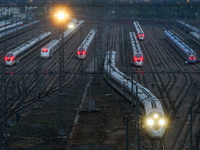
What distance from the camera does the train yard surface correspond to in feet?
78.1

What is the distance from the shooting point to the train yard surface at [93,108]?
23812mm

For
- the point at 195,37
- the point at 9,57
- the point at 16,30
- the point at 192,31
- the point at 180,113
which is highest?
the point at 16,30

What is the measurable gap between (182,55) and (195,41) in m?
15.0

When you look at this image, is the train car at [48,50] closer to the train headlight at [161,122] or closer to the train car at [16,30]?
the train car at [16,30]

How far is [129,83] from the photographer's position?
33.3 m

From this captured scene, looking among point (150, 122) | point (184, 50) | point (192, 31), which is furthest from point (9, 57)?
point (192, 31)

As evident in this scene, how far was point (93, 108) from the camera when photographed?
30.2 meters

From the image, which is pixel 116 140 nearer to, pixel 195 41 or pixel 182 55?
pixel 182 55

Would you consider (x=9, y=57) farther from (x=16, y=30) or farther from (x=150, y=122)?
(x=150, y=122)

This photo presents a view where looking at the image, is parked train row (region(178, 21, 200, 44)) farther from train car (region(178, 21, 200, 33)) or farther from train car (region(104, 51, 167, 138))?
train car (region(104, 51, 167, 138))

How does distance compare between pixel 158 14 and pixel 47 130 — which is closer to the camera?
pixel 47 130

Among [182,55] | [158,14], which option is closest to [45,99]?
[182,55]

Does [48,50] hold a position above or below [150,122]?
below

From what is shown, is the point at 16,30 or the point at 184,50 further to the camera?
the point at 16,30
